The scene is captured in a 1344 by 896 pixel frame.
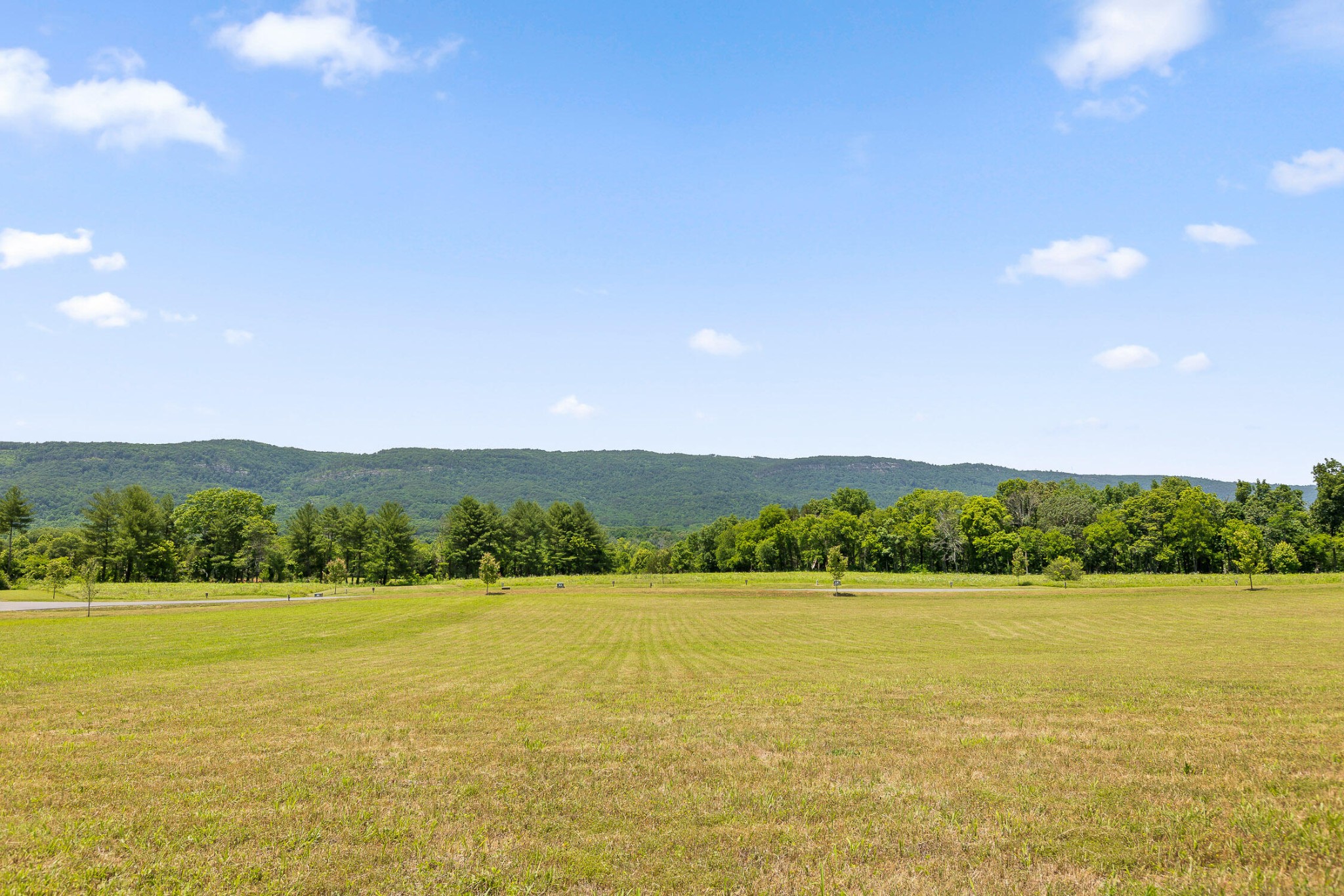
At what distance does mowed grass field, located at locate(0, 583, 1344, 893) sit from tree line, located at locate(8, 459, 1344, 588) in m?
74.0

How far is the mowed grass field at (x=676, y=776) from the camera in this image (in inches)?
317

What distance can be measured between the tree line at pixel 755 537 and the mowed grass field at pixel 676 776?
7402cm

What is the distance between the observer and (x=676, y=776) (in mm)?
11531

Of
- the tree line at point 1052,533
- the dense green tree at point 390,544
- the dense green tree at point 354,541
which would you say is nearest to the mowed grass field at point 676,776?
the tree line at point 1052,533

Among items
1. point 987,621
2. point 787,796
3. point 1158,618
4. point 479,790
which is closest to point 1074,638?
point 987,621

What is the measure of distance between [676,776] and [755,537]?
152 meters

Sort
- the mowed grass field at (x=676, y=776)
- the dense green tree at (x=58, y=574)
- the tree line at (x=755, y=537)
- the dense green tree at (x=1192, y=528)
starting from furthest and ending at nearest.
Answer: the dense green tree at (x=1192, y=528) → the tree line at (x=755, y=537) → the dense green tree at (x=58, y=574) → the mowed grass field at (x=676, y=776)

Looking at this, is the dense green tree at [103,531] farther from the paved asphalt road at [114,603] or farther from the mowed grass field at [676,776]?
the mowed grass field at [676,776]

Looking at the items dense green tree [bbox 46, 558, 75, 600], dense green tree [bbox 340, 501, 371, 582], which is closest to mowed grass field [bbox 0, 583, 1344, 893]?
dense green tree [bbox 46, 558, 75, 600]

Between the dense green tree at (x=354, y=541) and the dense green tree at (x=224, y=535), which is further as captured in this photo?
the dense green tree at (x=354, y=541)

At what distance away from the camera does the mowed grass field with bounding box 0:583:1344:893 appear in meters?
8.05

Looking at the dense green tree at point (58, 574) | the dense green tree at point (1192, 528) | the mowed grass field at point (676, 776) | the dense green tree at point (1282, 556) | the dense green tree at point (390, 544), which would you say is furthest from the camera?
the dense green tree at point (390, 544)

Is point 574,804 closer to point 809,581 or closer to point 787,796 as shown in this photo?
point 787,796

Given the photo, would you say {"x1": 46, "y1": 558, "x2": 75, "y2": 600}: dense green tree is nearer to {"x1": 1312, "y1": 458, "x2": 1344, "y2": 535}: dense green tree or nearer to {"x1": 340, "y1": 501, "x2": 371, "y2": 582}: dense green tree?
{"x1": 340, "y1": 501, "x2": 371, "y2": 582}: dense green tree
